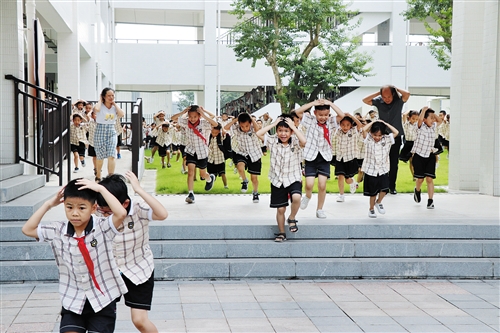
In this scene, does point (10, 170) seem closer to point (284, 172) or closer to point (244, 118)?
point (244, 118)

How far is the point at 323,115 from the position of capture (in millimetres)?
8695

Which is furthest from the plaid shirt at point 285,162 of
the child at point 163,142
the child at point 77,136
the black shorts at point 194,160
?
the child at point 163,142

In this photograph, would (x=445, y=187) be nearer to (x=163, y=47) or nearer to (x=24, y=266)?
(x=24, y=266)

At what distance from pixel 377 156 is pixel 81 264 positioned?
611 cm

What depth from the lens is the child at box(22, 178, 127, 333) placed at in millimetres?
3609

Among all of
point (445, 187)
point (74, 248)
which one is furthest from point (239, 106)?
point (74, 248)

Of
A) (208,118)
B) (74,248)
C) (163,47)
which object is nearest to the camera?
(74,248)

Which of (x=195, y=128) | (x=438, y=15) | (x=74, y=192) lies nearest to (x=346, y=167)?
(x=195, y=128)

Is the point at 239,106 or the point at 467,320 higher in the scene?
the point at 239,106

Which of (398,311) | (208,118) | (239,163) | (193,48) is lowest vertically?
(398,311)

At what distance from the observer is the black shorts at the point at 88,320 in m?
3.65

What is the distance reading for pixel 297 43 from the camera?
95.7 ft

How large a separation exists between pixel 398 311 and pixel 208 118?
536 centimetres

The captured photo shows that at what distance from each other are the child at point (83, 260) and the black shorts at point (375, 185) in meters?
5.82
